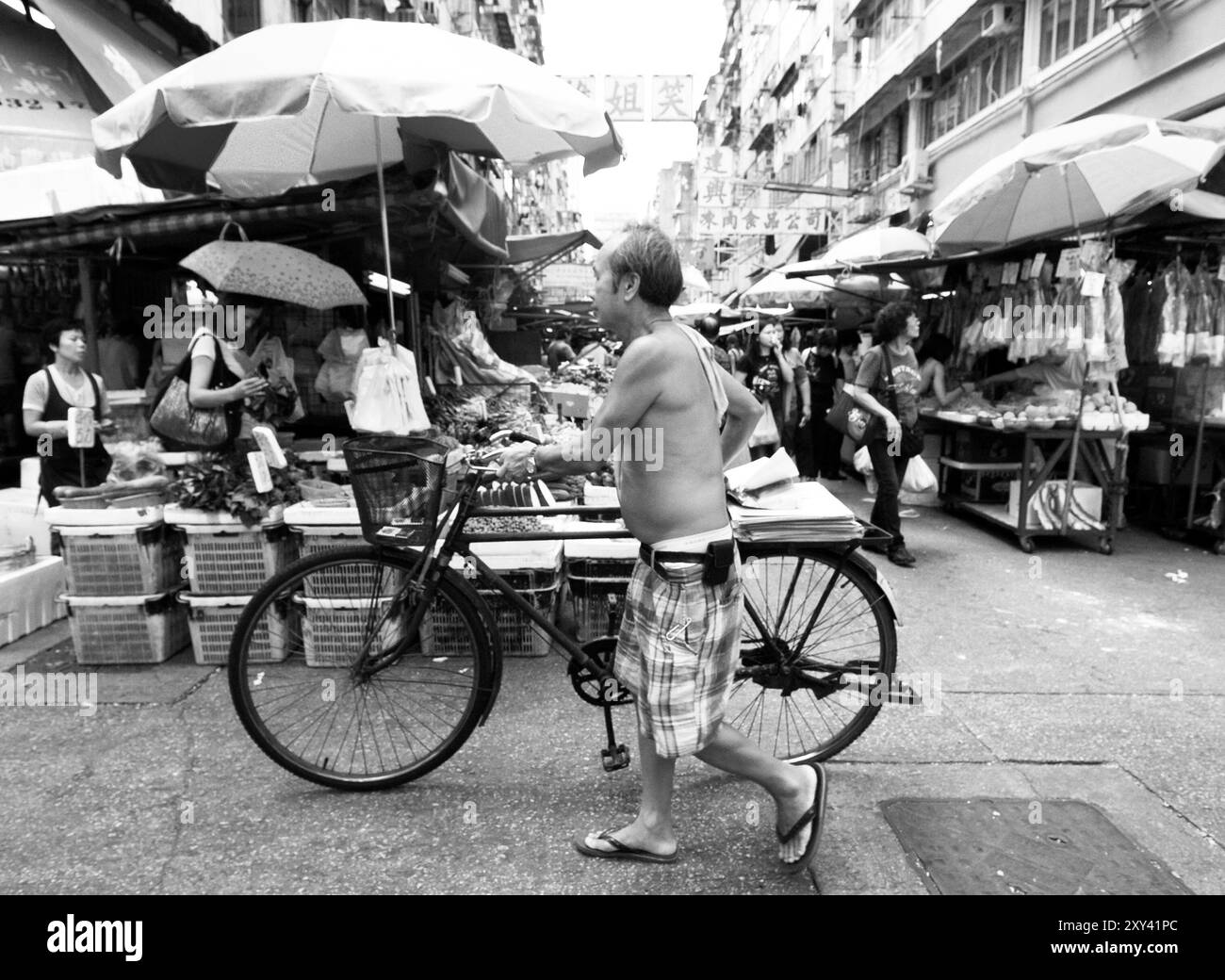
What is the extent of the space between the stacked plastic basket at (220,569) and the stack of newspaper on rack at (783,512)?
2.53m

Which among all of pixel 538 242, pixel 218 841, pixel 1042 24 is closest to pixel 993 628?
pixel 218 841

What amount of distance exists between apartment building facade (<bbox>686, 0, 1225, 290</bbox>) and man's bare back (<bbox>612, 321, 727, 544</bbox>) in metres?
10.4

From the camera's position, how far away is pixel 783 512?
3.19 metres

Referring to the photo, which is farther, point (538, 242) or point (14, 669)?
point (538, 242)

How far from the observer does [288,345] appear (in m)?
6.53

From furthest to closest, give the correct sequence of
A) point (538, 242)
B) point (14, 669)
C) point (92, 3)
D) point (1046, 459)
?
point (538, 242) → point (92, 3) → point (1046, 459) → point (14, 669)

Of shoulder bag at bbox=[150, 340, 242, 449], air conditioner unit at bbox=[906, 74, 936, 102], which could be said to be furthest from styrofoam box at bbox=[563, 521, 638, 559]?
air conditioner unit at bbox=[906, 74, 936, 102]

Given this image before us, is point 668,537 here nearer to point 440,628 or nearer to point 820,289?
point 440,628

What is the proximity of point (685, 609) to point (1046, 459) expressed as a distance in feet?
18.6

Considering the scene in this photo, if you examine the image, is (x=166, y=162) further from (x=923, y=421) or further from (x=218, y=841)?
(x=923, y=421)

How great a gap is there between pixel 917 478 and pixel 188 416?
5134mm

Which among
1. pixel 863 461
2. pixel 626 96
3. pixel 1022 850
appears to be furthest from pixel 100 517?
pixel 626 96

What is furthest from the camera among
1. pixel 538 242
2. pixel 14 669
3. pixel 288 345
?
pixel 538 242

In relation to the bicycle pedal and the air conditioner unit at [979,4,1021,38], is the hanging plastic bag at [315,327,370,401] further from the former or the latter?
the air conditioner unit at [979,4,1021,38]
